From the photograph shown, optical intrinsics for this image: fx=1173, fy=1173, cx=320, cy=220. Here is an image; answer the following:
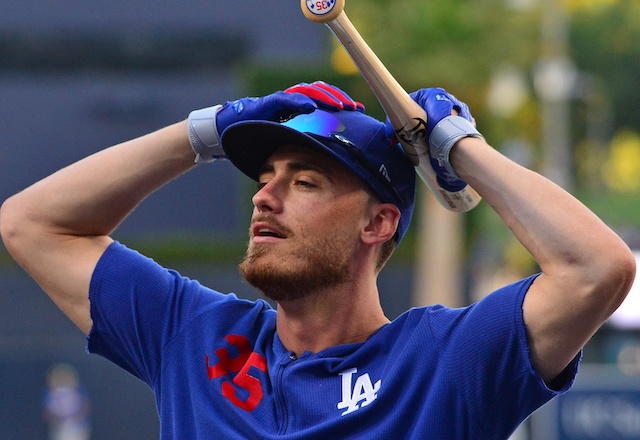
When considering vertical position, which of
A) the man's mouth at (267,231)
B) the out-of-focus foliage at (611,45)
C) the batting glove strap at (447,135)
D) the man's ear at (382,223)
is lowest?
the man's mouth at (267,231)

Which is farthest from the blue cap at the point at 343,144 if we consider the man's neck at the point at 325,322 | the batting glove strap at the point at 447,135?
the man's neck at the point at 325,322

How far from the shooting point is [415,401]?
2986 mm

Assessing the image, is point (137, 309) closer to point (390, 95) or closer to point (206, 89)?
point (390, 95)

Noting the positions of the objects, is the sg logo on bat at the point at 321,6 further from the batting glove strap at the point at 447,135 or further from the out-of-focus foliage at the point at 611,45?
the out-of-focus foliage at the point at 611,45

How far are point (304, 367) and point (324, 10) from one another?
964 millimetres

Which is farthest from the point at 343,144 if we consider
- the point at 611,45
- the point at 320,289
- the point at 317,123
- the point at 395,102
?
the point at 611,45

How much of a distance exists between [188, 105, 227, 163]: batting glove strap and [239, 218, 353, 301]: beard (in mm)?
381

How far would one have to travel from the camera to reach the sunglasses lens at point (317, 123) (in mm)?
3252

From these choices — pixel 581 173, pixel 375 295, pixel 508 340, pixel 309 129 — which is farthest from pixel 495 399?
pixel 581 173

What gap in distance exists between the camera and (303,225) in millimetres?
3248

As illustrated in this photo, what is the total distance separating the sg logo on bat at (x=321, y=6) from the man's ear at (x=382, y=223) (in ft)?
2.20

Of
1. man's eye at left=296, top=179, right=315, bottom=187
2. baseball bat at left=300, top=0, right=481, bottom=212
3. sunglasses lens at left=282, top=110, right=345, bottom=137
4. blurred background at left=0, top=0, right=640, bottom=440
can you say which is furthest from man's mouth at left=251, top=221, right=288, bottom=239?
blurred background at left=0, top=0, right=640, bottom=440

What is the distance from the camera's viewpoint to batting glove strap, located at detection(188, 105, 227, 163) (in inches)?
136

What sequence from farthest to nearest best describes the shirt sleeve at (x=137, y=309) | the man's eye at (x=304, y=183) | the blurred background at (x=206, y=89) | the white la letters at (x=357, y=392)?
the blurred background at (x=206, y=89), the shirt sleeve at (x=137, y=309), the man's eye at (x=304, y=183), the white la letters at (x=357, y=392)
